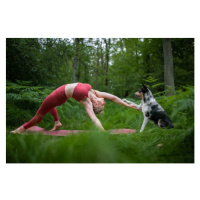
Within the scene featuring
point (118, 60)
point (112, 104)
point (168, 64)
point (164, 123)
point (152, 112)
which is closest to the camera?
point (164, 123)

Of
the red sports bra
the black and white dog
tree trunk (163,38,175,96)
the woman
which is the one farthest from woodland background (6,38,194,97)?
the red sports bra

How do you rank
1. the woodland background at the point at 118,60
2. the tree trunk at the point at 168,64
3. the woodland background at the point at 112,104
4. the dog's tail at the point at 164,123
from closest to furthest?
the woodland background at the point at 112,104
the dog's tail at the point at 164,123
the woodland background at the point at 118,60
the tree trunk at the point at 168,64

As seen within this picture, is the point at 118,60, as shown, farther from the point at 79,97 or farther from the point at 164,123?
the point at 164,123

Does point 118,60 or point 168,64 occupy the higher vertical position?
point 118,60

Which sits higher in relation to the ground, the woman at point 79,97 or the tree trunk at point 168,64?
the tree trunk at point 168,64

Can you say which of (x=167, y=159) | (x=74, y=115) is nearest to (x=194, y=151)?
(x=167, y=159)

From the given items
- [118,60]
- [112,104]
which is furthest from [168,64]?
[112,104]

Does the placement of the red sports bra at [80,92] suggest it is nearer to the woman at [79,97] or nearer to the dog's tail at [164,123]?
the woman at [79,97]

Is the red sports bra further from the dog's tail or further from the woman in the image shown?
the dog's tail

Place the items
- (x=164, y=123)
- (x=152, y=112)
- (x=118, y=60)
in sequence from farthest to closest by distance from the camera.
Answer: (x=118, y=60), (x=152, y=112), (x=164, y=123)

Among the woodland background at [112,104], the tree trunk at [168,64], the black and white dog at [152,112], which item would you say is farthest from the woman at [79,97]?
the tree trunk at [168,64]

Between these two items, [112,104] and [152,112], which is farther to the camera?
[112,104]

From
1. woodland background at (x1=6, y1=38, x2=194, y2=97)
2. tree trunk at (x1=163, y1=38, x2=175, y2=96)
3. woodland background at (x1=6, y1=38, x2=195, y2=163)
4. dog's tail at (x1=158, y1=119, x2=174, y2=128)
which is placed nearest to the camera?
woodland background at (x1=6, y1=38, x2=195, y2=163)

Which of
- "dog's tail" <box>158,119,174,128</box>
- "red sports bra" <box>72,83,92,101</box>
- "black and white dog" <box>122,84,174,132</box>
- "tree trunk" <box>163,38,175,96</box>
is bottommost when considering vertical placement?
"dog's tail" <box>158,119,174,128</box>
